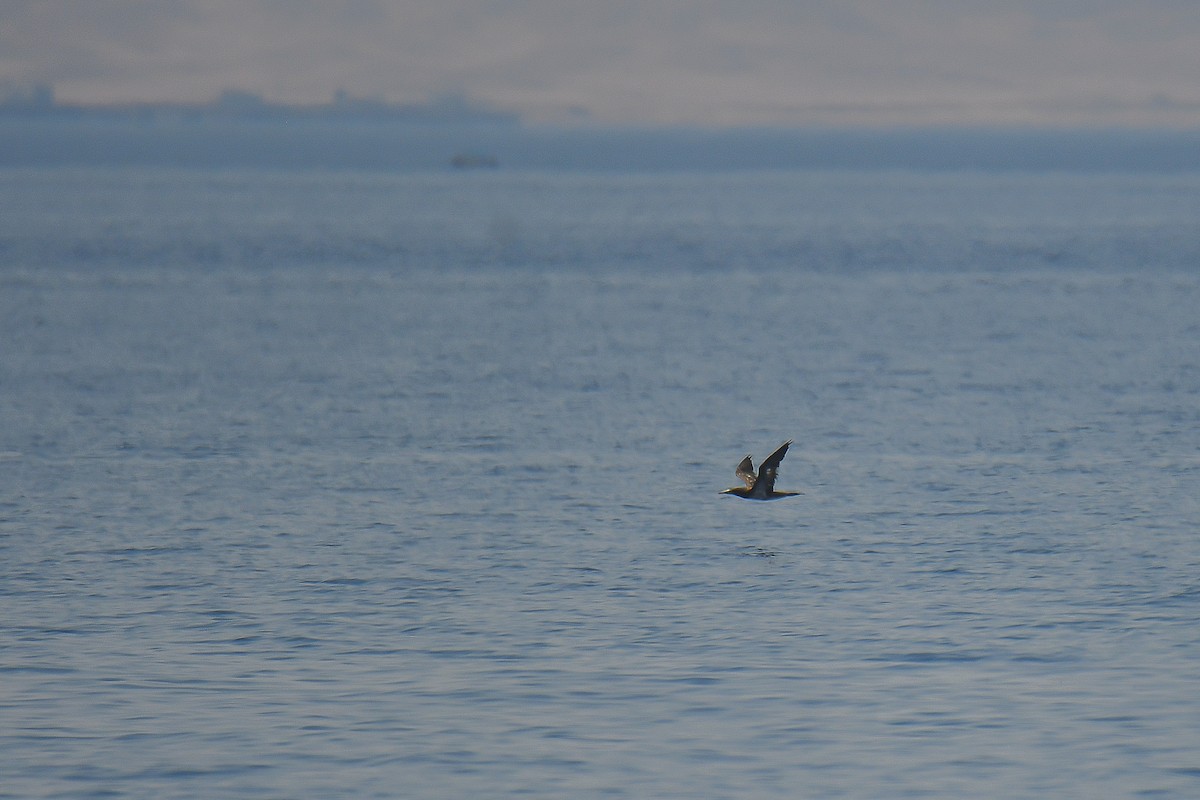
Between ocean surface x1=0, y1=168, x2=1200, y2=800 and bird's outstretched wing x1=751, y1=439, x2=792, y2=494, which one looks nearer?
ocean surface x1=0, y1=168, x2=1200, y2=800

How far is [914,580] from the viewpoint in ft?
63.2

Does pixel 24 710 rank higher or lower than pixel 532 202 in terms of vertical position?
lower

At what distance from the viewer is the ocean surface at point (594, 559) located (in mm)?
13891

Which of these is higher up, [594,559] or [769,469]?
[769,469]

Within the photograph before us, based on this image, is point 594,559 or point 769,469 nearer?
point 769,469

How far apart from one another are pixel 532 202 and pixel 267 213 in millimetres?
44435

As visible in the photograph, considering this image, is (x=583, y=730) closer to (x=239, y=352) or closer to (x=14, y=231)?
(x=239, y=352)

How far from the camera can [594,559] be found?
802 inches

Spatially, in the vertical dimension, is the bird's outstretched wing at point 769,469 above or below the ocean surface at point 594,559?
above

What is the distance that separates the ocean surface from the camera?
547 inches

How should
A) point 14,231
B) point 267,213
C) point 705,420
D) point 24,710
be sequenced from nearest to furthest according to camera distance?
1. point 24,710
2. point 705,420
3. point 14,231
4. point 267,213

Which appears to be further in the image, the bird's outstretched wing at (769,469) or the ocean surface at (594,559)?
the bird's outstretched wing at (769,469)

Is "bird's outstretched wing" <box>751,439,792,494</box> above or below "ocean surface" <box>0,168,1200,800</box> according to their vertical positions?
above

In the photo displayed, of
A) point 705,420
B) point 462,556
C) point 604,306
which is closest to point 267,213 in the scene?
point 604,306
